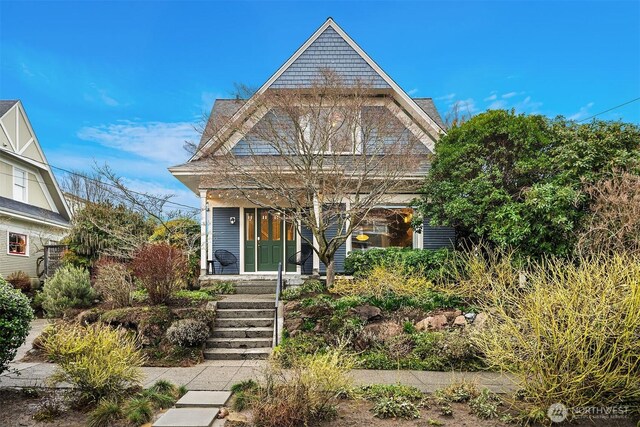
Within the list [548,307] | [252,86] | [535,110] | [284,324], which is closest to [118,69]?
[252,86]

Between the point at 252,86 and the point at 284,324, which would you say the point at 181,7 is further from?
the point at 284,324

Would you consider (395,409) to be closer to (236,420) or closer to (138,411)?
(236,420)

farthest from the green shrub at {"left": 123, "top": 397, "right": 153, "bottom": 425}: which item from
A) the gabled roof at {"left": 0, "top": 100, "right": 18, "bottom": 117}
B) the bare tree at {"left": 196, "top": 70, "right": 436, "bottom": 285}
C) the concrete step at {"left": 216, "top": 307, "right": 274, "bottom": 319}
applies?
the gabled roof at {"left": 0, "top": 100, "right": 18, "bottom": 117}

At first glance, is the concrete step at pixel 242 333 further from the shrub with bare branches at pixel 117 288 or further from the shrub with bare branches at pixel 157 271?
the shrub with bare branches at pixel 117 288

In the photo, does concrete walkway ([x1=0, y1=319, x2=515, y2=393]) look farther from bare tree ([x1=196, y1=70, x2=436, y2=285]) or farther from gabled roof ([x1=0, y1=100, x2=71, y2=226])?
gabled roof ([x1=0, y1=100, x2=71, y2=226])

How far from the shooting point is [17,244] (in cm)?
1670

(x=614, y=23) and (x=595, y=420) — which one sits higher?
(x=614, y=23)

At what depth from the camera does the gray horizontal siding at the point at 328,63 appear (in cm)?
1302

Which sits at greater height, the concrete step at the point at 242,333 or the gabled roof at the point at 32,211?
the gabled roof at the point at 32,211

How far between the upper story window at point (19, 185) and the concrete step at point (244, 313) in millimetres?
14845

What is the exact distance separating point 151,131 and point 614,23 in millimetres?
18738

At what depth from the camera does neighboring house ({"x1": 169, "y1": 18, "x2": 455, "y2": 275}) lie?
12.1m

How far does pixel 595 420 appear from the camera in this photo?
4.16 meters

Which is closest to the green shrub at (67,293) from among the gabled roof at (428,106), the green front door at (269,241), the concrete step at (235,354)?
the concrete step at (235,354)
